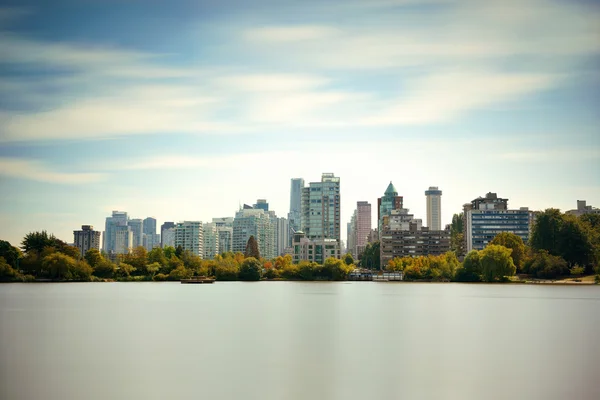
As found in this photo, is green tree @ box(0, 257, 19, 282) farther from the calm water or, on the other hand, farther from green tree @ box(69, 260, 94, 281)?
the calm water

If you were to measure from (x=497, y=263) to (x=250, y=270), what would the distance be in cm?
5149

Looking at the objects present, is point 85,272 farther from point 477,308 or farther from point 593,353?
point 593,353

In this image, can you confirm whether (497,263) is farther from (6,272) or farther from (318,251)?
(318,251)

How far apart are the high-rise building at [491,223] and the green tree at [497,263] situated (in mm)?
83055

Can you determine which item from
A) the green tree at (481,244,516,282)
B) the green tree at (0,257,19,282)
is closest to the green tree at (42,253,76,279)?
the green tree at (0,257,19,282)

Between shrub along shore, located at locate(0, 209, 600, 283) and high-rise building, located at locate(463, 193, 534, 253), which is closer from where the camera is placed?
shrub along shore, located at locate(0, 209, 600, 283)

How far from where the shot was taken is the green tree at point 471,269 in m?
115

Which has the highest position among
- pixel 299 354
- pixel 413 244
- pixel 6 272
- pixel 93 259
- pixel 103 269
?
pixel 413 244

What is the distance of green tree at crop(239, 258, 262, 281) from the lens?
446ft

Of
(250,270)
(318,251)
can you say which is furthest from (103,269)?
(318,251)

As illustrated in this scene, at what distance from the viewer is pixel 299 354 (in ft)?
105

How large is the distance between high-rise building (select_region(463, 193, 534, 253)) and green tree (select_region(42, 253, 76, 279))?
117 meters

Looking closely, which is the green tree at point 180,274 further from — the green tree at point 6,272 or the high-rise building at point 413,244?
the high-rise building at point 413,244

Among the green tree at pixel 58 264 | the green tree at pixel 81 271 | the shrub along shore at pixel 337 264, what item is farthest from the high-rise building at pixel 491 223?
the green tree at pixel 58 264
